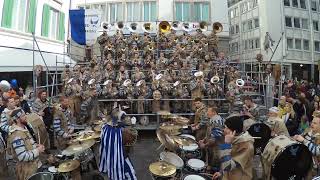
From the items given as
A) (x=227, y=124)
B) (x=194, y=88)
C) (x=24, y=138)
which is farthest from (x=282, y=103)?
(x=24, y=138)

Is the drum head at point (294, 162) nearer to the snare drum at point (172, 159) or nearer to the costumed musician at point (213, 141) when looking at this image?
the snare drum at point (172, 159)

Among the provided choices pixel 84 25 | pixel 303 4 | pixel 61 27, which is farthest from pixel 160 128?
pixel 303 4

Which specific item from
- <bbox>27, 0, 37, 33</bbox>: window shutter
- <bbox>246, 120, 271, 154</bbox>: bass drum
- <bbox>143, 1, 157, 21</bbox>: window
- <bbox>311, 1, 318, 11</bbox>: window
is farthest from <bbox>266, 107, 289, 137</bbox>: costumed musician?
<bbox>311, 1, 318, 11</bbox>: window

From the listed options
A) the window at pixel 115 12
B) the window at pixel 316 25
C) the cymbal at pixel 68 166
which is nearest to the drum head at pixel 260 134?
the cymbal at pixel 68 166

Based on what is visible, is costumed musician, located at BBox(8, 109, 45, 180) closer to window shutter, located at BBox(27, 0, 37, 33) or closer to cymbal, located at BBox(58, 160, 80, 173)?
cymbal, located at BBox(58, 160, 80, 173)

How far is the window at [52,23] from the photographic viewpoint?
930 inches

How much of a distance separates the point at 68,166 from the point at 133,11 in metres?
25.2

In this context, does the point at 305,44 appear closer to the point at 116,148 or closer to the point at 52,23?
the point at 52,23

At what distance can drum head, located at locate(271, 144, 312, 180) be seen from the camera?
6.22 metres

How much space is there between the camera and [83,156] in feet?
25.2

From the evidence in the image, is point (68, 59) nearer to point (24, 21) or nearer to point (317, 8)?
point (24, 21)

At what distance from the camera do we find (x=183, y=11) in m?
30.4

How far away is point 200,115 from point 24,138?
5.19m

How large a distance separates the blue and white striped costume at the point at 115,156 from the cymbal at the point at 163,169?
0.53m
